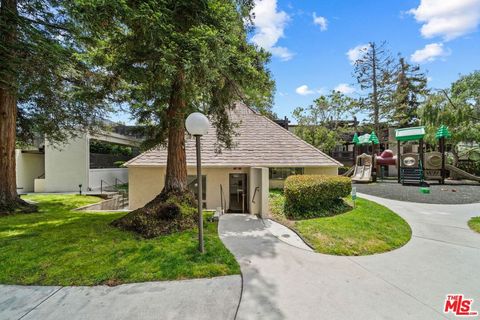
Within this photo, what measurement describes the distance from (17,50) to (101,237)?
284 inches

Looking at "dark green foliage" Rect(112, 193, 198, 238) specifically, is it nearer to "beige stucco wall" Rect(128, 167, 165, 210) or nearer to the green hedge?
the green hedge

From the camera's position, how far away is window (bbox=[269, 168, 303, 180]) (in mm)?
11962

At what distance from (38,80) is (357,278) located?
1155 cm

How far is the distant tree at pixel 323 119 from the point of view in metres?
21.4

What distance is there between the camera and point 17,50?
7.55 metres

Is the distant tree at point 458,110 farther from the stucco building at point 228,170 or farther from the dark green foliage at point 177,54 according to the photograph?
the dark green foliage at point 177,54

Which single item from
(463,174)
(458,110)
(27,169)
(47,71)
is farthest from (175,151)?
(463,174)

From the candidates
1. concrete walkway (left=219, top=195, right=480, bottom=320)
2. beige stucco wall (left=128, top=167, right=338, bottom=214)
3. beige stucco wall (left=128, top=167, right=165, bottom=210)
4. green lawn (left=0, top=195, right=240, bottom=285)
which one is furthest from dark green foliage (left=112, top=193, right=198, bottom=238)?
beige stucco wall (left=128, top=167, right=165, bottom=210)

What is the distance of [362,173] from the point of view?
18703 mm

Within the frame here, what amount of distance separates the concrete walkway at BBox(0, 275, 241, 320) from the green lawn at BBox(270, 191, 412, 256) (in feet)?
10.4

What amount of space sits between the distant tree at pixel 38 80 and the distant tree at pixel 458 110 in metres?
23.2

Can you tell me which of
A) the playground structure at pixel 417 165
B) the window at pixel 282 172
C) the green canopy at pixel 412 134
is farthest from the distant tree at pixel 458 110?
the window at pixel 282 172

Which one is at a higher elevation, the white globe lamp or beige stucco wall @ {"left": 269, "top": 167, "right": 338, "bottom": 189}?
the white globe lamp

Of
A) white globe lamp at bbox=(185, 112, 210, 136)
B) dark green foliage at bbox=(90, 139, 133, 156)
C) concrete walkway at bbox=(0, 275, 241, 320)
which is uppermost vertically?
dark green foliage at bbox=(90, 139, 133, 156)
